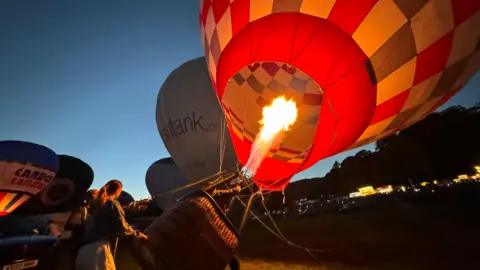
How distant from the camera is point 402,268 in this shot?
373 cm

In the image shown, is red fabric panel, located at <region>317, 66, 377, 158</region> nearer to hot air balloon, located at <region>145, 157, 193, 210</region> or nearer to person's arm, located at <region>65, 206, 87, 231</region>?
person's arm, located at <region>65, 206, 87, 231</region>

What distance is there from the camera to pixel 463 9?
2.54m

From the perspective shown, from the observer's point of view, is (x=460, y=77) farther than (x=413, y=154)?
No

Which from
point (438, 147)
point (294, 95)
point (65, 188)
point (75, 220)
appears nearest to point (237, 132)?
point (294, 95)

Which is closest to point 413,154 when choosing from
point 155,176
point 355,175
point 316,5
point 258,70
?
point 355,175

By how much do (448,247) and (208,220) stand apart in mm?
4465

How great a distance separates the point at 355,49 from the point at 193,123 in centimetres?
715

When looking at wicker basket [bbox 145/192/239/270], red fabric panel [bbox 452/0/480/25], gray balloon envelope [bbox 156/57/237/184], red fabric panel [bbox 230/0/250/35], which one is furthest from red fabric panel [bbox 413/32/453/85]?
gray balloon envelope [bbox 156/57/237/184]

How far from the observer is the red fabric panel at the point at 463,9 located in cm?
251

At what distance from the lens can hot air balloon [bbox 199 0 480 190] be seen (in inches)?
98.8

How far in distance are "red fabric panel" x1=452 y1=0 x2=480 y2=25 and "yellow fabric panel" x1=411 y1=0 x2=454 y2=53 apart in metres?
0.05

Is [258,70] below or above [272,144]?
above

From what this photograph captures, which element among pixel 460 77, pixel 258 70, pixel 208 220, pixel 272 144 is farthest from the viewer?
pixel 258 70

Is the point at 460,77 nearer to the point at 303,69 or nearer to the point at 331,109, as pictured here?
the point at 331,109
